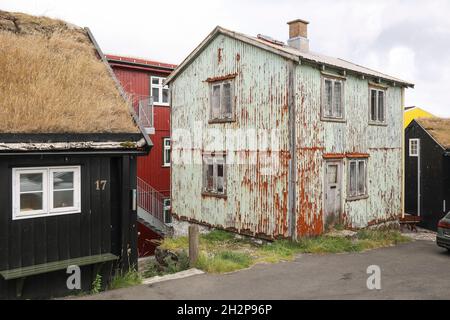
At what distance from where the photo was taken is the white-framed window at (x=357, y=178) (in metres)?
15.7

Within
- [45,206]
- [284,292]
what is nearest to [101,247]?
[45,206]

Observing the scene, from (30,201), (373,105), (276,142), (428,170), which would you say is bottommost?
(30,201)

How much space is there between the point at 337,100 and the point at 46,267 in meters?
11.4

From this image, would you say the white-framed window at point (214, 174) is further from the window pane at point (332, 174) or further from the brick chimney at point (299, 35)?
the brick chimney at point (299, 35)

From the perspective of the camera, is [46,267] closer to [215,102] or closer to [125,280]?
[125,280]

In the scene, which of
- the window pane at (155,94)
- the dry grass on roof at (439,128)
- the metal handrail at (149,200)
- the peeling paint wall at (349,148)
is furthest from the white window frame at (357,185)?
the window pane at (155,94)

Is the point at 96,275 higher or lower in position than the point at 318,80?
lower

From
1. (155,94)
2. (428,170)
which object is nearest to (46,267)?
(155,94)

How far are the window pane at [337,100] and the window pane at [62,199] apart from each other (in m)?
9.99

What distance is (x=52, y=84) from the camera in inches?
376

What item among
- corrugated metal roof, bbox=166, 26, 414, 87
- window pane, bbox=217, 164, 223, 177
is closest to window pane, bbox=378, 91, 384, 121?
corrugated metal roof, bbox=166, 26, 414, 87
